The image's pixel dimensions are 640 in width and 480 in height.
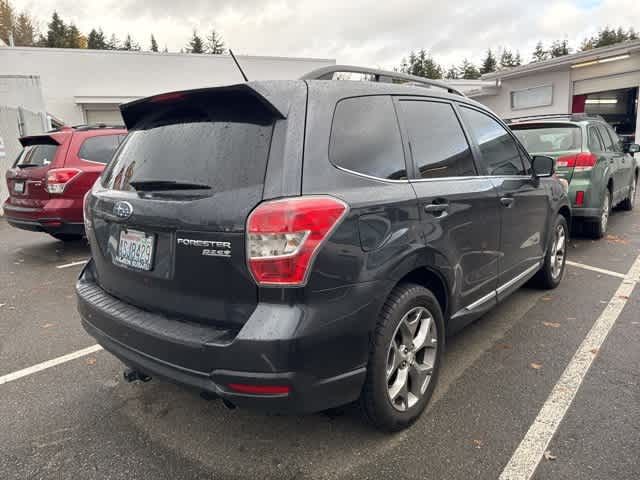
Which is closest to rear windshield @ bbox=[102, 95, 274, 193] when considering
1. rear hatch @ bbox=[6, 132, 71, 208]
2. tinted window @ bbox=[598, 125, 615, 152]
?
rear hatch @ bbox=[6, 132, 71, 208]

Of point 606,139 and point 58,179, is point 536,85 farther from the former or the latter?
point 58,179

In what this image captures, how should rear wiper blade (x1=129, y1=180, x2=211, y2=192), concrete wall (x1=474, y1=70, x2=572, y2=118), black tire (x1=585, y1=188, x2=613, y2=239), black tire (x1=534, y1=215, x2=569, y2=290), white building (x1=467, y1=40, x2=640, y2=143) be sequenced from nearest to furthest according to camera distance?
rear wiper blade (x1=129, y1=180, x2=211, y2=192), black tire (x1=534, y1=215, x2=569, y2=290), black tire (x1=585, y1=188, x2=613, y2=239), white building (x1=467, y1=40, x2=640, y2=143), concrete wall (x1=474, y1=70, x2=572, y2=118)

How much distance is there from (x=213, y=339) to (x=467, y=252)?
1.68 m

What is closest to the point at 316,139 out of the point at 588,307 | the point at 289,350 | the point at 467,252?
the point at 289,350

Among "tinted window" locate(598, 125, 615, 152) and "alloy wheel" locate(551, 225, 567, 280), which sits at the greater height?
"tinted window" locate(598, 125, 615, 152)

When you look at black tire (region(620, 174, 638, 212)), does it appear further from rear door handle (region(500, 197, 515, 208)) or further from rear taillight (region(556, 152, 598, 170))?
rear door handle (region(500, 197, 515, 208))

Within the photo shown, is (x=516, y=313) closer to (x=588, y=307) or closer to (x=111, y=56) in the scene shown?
(x=588, y=307)

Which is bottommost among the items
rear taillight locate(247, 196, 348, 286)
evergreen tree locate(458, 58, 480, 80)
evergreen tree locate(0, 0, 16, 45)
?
rear taillight locate(247, 196, 348, 286)

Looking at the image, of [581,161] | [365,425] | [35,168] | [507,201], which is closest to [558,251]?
[507,201]

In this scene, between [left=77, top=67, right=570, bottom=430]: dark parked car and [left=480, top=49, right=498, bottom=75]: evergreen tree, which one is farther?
[left=480, top=49, right=498, bottom=75]: evergreen tree

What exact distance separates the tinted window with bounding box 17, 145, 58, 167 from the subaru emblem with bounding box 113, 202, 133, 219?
4.88 metres

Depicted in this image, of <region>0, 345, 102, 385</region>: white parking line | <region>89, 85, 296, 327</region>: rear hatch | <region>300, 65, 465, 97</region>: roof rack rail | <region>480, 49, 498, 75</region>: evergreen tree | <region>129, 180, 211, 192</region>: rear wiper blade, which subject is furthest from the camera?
<region>480, 49, 498, 75</region>: evergreen tree

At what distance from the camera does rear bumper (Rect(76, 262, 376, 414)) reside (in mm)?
1856

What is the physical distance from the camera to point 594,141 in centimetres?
639
